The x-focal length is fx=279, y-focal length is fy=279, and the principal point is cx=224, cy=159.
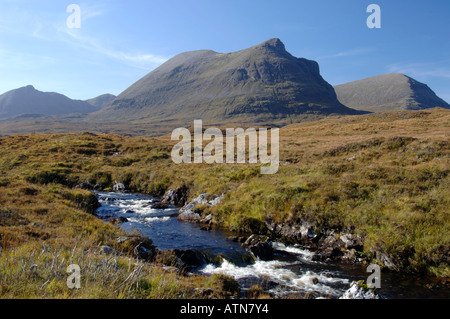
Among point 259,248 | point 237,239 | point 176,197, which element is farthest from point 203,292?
point 176,197

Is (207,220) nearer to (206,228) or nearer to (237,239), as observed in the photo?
(206,228)

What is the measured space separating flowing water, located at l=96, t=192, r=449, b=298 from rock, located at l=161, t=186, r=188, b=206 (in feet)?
24.2

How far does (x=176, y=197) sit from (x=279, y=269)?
18.5m

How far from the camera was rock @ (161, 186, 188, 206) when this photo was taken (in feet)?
99.8

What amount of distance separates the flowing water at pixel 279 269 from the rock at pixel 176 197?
24.2 feet

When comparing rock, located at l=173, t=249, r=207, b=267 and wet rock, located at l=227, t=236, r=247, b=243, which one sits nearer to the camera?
rock, located at l=173, t=249, r=207, b=267

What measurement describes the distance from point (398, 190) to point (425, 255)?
6.14 metres

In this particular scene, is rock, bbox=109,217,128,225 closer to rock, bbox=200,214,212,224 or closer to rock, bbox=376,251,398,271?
rock, bbox=200,214,212,224

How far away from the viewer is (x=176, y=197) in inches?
1217

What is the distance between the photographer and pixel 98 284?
7.10 metres

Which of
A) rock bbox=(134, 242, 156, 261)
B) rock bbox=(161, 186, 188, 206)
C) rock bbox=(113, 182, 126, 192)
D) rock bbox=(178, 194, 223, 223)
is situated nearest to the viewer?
rock bbox=(134, 242, 156, 261)

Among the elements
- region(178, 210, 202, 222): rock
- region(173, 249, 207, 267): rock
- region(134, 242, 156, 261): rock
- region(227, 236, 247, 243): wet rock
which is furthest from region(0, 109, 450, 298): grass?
region(173, 249, 207, 267): rock
